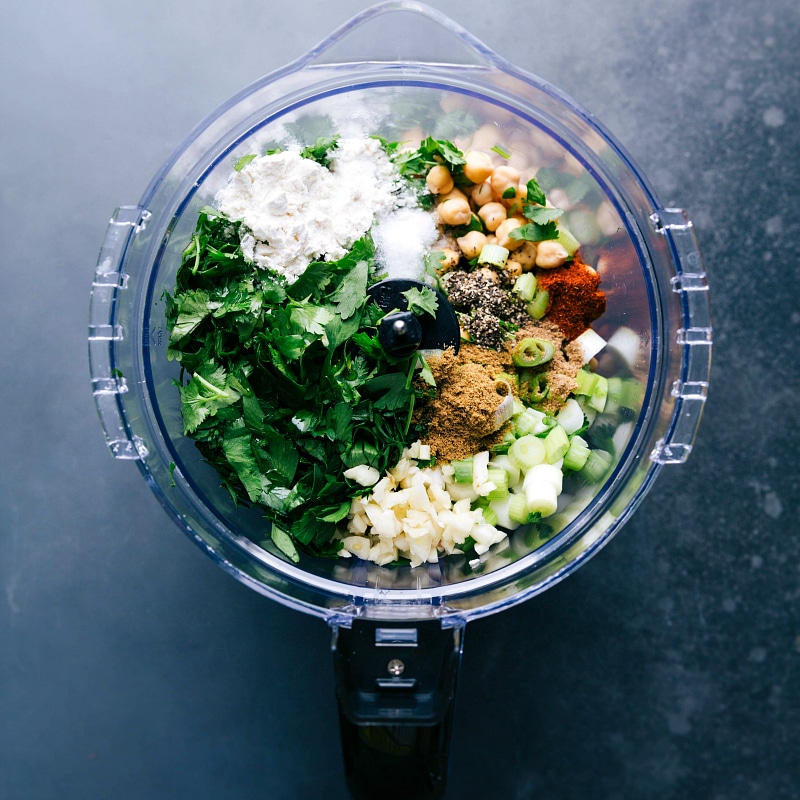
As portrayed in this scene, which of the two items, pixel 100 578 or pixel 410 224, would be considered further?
pixel 100 578

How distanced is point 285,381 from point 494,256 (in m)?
0.46

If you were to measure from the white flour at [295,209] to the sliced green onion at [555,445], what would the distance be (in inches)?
20.0

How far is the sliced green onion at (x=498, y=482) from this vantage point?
134cm

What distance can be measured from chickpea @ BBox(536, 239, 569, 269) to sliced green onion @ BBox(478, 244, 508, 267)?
7 cm

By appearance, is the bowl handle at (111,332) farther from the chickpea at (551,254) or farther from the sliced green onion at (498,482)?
the chickpea at (551,254)

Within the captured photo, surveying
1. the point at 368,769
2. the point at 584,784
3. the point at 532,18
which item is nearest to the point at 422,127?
the point at 532,18

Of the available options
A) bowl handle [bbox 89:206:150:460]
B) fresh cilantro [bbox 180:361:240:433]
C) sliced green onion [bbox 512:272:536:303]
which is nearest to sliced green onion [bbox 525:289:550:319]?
sliced green onion [bbox 512:272:536:303]

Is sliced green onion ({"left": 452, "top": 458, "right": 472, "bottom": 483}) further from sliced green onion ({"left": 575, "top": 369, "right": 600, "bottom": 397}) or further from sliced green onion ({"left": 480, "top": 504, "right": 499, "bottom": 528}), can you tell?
sliced green onion ({"left": 575, "top": 369, "right": 600, "bottom": 397})

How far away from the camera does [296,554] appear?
4.35 ft

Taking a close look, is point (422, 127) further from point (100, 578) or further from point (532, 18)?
point (100, 578)

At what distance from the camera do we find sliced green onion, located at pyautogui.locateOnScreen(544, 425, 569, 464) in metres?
1.34

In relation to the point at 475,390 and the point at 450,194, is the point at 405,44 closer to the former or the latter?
the point at 450,194

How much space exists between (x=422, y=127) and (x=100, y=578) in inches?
46.0

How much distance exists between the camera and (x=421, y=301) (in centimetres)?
130
